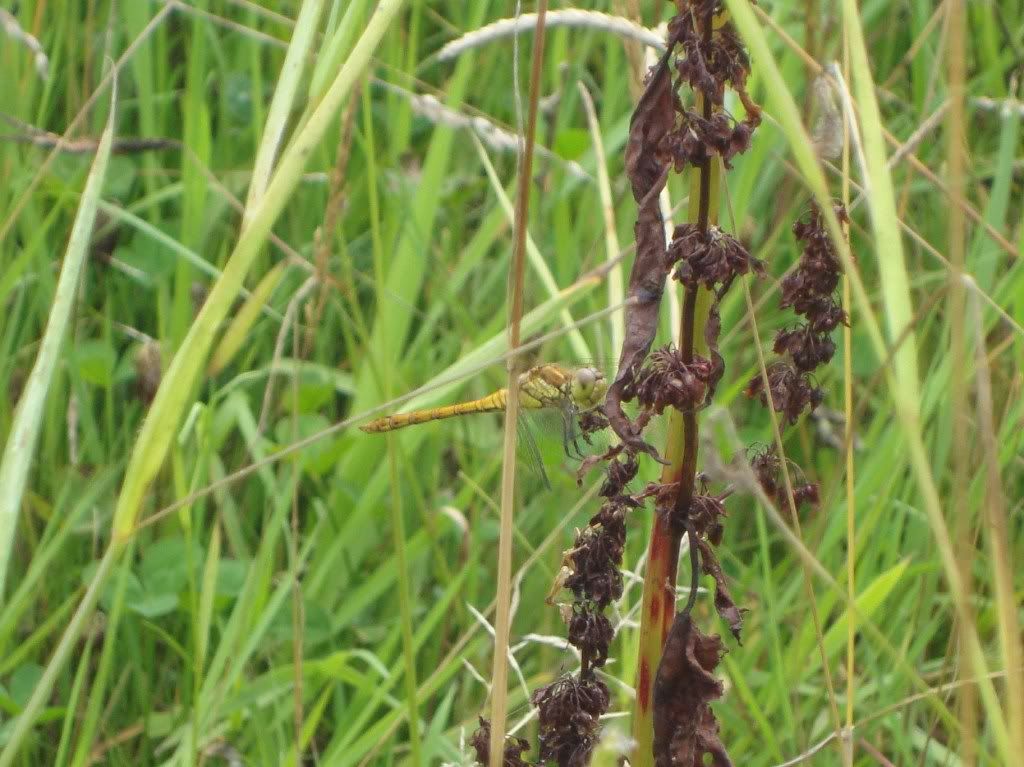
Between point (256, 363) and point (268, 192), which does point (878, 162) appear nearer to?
point (268, 192)

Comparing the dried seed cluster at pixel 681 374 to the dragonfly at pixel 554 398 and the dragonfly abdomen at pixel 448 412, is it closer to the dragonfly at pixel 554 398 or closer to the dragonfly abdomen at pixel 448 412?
the dragonfly at pixel 554 398

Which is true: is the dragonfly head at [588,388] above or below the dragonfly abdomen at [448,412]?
above

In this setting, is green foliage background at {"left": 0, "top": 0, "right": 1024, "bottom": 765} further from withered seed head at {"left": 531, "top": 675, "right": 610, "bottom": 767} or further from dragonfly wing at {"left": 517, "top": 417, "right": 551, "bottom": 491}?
withered seed head at {"left": 531, "top": 675, "right": 610, "bottom": 767}

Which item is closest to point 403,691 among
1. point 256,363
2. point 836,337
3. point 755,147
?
point 256,363

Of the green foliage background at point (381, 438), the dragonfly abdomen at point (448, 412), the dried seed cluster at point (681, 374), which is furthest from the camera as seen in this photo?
the green foliage background at point (381, 438)

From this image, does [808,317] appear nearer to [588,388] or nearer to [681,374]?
[681,374]

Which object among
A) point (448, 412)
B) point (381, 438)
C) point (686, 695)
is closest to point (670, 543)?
point (686, 695)

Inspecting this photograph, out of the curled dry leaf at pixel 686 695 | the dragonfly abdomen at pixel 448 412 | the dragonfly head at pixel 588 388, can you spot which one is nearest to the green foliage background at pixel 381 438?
the dragonfly abdomen at pixel 448 412

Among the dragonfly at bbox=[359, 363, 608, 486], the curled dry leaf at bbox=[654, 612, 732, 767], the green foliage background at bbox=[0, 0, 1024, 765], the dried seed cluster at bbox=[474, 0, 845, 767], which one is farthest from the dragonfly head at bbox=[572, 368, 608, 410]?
the curled dry leaf at bbox=[654, 612, 732, 767]
